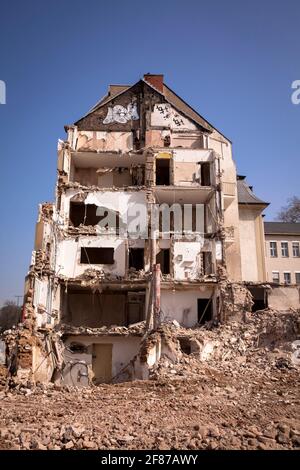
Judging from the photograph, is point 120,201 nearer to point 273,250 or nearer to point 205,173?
point 205,173

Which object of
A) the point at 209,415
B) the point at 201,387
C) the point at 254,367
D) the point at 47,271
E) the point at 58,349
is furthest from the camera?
the point at 47,271

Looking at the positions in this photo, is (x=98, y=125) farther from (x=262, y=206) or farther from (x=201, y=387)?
(x=201, y=387)

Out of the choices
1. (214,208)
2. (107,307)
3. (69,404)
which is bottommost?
(69,404)

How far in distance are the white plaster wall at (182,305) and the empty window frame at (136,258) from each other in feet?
10.9

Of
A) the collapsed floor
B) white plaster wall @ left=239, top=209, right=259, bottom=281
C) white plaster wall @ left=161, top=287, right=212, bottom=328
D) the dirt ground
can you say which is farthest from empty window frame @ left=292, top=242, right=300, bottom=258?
the dirt ground

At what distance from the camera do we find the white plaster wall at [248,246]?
3123 cm

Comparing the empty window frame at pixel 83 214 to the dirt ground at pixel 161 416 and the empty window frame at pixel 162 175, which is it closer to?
the empty window frame at pixel 162 175

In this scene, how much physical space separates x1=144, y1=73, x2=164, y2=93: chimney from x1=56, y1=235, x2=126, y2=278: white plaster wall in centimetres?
1453

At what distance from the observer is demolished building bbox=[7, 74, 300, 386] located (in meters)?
24.1

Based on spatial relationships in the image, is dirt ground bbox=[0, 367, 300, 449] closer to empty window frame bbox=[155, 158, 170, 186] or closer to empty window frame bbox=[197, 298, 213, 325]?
empty window frame bbox=[197, 298, 213, 325]

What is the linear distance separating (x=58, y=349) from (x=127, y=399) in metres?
10.2

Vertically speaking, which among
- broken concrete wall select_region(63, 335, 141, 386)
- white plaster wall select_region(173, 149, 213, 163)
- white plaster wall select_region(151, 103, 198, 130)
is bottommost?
broken concrete wall select_region(63, 335, 141, 386)
